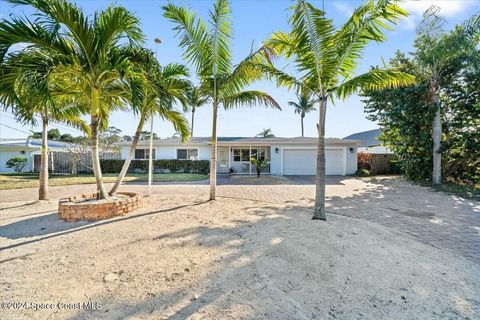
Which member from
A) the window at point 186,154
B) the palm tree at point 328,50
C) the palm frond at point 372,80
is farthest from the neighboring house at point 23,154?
the palm frond at point 372,80

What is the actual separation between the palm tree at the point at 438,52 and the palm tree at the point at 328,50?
27.8ft

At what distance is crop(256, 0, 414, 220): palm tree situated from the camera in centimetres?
493

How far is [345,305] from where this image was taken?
8.67 feet

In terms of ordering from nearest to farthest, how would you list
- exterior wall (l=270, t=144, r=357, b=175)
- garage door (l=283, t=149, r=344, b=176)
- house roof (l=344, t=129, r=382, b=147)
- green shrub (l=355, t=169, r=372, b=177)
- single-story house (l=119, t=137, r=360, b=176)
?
green shrub (l=355, t=169, r=372, b=177) < single-story house (l=119, t=137, r=360, b=176) < exterior wall (l=270, t=144, r=357, b=175) < garage door (l=283, t=149, r=344, b=176) < house roof (l=344, t=129, r=382, b=147)

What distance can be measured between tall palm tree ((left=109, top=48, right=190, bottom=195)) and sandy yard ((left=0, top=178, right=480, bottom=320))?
9.02 feet

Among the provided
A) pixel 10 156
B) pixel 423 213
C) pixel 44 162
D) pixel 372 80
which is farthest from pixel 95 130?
pixel 10 156

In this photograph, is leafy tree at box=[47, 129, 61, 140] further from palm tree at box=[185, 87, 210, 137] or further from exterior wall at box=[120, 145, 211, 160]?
palm tree at box=[185, 87, 210, 137]

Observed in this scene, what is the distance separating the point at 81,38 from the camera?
492 centimetres

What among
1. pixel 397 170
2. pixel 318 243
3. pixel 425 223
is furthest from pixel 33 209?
pixel 397 170

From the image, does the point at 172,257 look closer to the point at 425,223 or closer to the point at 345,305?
the point at 345,305

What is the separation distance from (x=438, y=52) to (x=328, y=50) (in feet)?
31.5

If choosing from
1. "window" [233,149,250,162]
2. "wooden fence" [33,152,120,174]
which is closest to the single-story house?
"window" [233,149,250,162]

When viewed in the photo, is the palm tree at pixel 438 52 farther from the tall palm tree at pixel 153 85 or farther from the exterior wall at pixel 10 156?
the exterior wall at pixel 10 156

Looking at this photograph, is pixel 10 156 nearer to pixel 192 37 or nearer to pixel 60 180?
pixel 60 180
